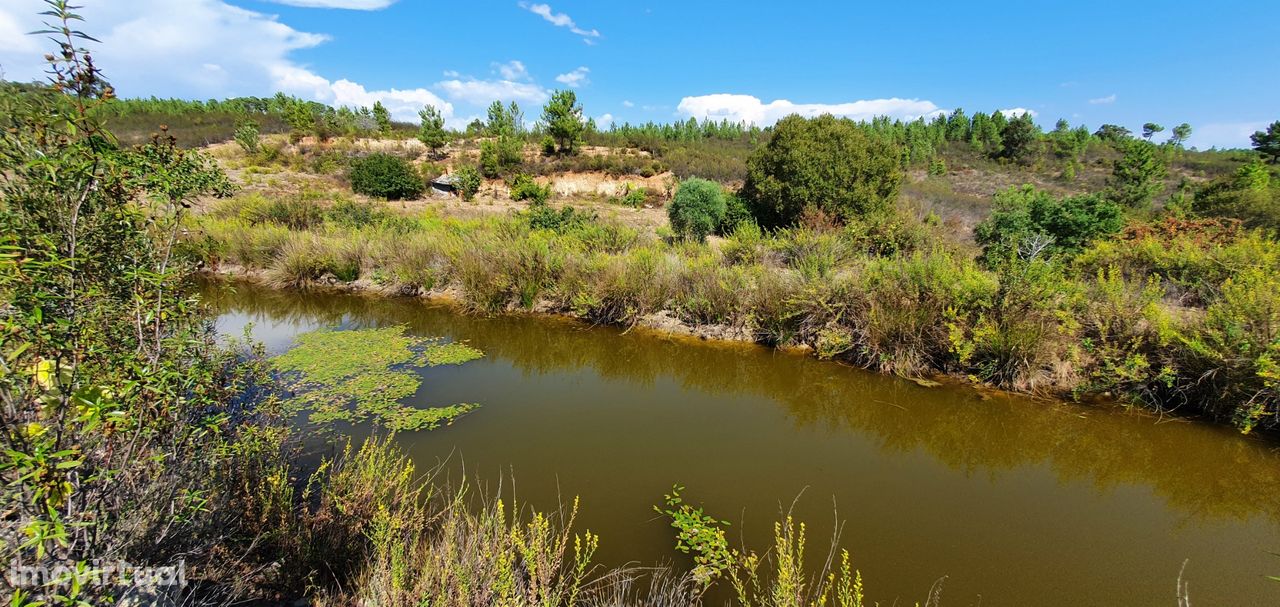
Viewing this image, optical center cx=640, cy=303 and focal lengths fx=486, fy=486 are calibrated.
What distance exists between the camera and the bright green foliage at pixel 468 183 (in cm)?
2219

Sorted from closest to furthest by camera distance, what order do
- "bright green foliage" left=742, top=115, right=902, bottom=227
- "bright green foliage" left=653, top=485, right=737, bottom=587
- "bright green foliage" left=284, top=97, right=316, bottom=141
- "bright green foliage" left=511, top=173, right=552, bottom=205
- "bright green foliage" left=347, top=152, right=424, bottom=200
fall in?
"bright green foliage" left=653, top=485, right=737, bottom=587, "bright green foliage" left=742, top=115, right=902, bottom=227, "bright green foliage" left=347, top=152, right=424, bottom=200, "bright green foliage" left=511, top=173, right=552, bottom=205, "bright green foliage" left=284, top=97, right=316, bottom=141

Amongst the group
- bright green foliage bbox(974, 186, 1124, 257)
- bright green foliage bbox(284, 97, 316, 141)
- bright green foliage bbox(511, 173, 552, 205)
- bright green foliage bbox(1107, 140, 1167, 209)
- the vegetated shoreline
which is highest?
bright green foliage bbox(284, 97, 316, 141)

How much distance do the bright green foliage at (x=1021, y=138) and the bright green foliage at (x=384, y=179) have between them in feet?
118

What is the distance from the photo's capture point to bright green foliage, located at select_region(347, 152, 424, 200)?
782 inches

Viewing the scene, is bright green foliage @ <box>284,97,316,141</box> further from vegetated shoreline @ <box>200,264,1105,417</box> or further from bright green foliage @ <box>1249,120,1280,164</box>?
bright green foliage @ <box>1249,120,1280,164</box>

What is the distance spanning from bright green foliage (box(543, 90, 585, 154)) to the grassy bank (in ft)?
62.0

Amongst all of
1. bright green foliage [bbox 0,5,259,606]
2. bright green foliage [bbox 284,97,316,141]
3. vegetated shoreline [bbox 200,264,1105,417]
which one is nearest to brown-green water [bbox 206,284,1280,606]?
vegetated shoreline [bbox 200,264,1105,417]

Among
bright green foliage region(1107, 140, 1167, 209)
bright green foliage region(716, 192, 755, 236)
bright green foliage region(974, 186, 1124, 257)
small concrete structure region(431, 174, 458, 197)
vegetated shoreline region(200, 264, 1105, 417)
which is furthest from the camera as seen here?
small concrete structure region(431, 174, 458, 197)

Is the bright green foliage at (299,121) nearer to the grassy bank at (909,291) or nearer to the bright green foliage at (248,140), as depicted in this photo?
the bright green foliage at (248,140)

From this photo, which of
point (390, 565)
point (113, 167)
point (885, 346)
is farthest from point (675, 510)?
point (885, 346)

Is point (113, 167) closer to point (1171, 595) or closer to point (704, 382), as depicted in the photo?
point (704, 382)

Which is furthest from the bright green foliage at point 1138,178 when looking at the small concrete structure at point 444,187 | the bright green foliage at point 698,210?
the small concrete structure at point 444,187

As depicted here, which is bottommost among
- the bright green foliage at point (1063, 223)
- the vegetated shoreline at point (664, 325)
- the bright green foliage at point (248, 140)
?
the vegetated shoreline at point (664, 325)

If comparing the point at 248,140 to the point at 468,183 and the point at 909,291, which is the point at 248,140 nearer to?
the point at 468,183
